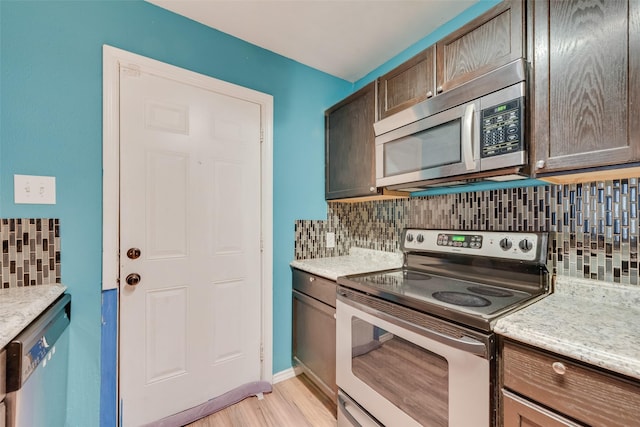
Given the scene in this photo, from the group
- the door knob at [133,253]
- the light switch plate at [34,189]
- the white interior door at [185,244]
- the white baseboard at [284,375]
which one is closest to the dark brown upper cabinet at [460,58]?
the white interior door at [185,244]

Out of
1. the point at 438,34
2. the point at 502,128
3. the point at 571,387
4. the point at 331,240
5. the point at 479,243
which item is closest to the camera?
the point at 571,387

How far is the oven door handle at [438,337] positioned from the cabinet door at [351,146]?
778mm

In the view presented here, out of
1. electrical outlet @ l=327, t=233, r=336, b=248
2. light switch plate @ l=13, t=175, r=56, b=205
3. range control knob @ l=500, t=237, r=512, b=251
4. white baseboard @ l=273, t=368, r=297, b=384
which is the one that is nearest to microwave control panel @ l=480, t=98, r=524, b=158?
range control knob @ l=500, t=237, r=512, b=251

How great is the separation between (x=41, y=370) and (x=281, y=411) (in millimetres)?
1239

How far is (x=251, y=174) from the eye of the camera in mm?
1922

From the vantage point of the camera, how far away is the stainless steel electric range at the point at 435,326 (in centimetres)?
97

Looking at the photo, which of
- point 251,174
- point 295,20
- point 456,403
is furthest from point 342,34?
point 456,403

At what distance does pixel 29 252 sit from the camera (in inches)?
51.6

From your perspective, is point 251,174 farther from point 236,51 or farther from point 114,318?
point 114,318

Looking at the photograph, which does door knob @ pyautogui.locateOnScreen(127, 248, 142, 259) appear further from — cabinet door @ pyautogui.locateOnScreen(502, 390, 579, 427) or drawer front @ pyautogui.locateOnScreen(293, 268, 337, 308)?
cabinet door @ pyautogui.locateOnScreen(502, 390, 579, 427)

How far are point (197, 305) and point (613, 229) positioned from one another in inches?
83.0

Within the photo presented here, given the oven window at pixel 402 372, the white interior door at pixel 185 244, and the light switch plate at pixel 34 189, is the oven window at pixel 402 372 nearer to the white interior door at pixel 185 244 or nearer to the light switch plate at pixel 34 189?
the white interior door at pixel 185 244

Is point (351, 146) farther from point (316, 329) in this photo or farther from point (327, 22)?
point (316, 329)

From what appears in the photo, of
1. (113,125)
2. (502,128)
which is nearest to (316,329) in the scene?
(502,128)
